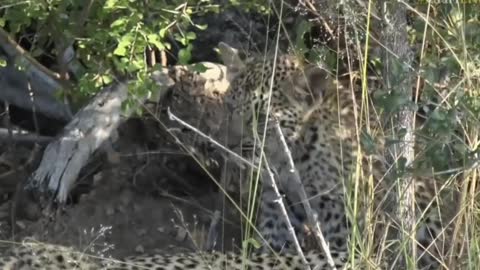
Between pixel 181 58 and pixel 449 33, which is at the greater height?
pixel 449 33

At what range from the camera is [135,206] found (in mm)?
6070

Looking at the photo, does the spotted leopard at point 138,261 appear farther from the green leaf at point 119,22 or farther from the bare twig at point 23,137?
the bare twig at point 23,137

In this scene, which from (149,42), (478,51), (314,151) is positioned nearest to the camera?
(478,51)

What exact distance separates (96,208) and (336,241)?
1.28 meters

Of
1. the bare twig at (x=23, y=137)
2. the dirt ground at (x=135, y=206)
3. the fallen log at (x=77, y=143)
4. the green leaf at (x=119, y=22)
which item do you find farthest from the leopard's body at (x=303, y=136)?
the bare twig at (x=23, y=137)

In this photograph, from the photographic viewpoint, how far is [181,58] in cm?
514

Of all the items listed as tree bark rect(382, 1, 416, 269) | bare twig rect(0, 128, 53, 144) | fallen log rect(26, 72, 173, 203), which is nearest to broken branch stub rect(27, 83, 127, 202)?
fallen log rect(26, 72, 173, 203)

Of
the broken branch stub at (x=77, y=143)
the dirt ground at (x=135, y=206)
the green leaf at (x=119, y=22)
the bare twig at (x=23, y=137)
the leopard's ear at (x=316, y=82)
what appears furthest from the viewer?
the bare twig at (x=23, y=137)

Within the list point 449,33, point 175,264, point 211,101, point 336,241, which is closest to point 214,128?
point 211,101

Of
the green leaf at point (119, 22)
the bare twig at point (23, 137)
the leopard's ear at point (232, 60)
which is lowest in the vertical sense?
the bare twig at point (23, 137)

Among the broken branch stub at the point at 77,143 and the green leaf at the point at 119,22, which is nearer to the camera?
the green leaf at the point at 119,22

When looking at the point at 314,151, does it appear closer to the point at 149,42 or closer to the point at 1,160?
the point at 149,42

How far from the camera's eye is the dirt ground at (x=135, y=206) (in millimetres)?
5664

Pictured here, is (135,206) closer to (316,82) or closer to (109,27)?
(109,27)
